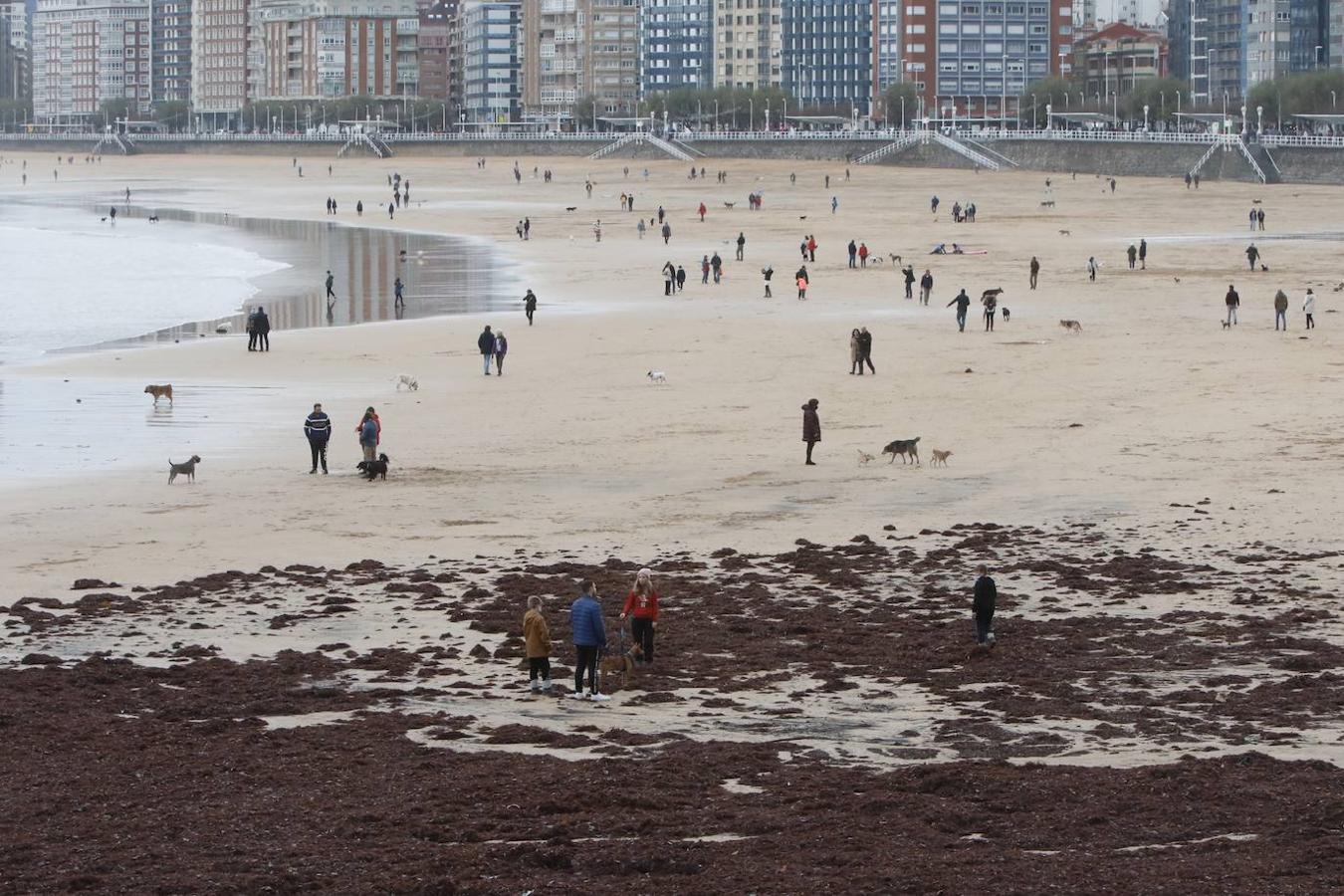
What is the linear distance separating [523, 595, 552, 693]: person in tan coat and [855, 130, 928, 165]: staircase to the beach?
117180 mm

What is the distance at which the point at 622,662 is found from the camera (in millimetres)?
16016

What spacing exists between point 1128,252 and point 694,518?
34.7 meters

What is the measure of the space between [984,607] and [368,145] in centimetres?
16013

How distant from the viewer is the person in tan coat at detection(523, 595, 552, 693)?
49.5 feet

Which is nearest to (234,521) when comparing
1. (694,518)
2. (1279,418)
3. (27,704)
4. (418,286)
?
(694,518)

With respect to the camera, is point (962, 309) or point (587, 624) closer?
point (587, 624)

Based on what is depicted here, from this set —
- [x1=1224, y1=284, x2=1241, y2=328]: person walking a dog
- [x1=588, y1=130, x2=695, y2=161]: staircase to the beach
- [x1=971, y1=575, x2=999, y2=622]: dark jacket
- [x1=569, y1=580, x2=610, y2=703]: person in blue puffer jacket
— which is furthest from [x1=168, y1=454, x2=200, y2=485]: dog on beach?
[x1=588, y1=130, x2=695, y2=161]: staircase to the beach

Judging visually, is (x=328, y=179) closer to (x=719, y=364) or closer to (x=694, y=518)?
(x=719, y=364)

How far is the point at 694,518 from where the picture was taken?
2227cm

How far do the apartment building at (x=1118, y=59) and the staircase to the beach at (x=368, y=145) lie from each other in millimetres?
59369

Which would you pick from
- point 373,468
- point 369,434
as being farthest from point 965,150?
point 373,468

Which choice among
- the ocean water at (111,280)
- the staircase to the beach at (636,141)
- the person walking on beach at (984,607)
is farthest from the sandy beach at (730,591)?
the staircase to the beach at (636,141)

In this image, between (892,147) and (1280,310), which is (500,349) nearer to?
(1280,310)

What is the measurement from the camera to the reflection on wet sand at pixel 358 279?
46.4 meters
